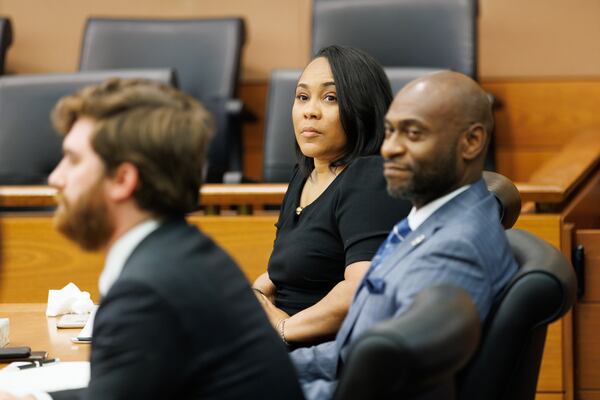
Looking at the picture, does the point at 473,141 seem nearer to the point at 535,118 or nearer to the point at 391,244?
the point at 391,244

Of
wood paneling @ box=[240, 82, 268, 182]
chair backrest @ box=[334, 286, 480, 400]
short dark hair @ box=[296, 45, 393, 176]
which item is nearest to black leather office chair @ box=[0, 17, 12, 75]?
wood paneling @ box=[240, 82, 268, 182]

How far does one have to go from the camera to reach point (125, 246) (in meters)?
1.01

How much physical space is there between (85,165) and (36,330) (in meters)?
0.65

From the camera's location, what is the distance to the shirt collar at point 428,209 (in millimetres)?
1189

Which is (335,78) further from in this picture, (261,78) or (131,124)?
(261,78)

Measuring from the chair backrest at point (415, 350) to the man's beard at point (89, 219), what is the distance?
27 centimetres

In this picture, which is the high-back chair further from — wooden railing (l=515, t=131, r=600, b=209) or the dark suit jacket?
wooden railing (l=515, t=131, r=600, b=209)

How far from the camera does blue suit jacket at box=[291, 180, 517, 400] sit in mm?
1090

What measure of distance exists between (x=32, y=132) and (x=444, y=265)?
2.18 m

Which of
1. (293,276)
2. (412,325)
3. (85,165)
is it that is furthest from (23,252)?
(412,325)

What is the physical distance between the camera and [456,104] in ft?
3.83

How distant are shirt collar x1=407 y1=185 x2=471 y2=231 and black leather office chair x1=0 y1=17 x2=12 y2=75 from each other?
2.59 meters

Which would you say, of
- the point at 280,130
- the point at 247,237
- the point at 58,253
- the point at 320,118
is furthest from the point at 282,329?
the point at 280,130

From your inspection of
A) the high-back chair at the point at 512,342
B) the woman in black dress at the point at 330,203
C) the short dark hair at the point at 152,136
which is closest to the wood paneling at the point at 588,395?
the woman in black dress at the point at 330,203
